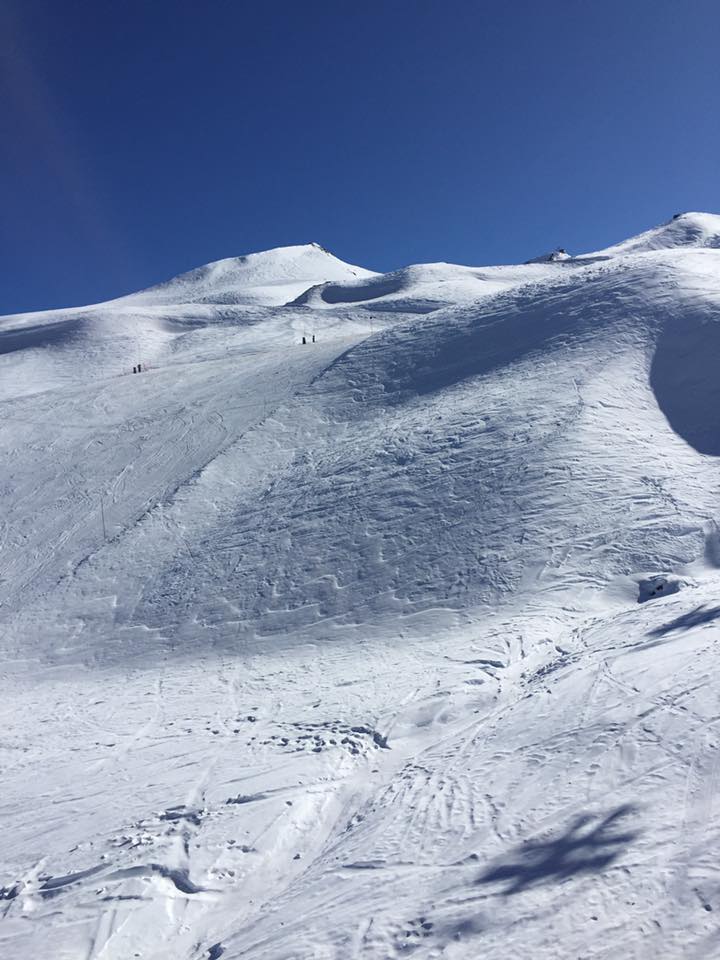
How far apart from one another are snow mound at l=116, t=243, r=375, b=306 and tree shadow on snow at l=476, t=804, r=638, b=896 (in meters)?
50.4

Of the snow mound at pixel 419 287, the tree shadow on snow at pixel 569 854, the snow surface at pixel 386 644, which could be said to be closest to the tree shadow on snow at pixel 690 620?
the snow surface at pixel 386 644

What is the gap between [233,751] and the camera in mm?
8070

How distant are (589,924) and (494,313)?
2040 centimetres

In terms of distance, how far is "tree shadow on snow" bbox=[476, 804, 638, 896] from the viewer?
183 inches

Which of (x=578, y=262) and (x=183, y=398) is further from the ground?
(x=578, y=262)

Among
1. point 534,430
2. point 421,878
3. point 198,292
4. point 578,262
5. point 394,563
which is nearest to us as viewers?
point 421,878

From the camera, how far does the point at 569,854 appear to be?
4801mm

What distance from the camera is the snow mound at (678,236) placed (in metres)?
51.1

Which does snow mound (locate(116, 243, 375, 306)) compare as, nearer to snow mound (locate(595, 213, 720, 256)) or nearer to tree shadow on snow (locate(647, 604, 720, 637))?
snow mound (locate(595, 213, 720, 256))

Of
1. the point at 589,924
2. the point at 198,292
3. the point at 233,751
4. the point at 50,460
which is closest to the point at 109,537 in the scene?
the point at 50,460

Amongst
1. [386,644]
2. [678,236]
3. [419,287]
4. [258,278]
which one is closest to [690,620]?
[386,644]

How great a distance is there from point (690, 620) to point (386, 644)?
4.25m

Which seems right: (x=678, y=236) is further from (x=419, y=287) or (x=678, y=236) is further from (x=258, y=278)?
(x=258, y=278)

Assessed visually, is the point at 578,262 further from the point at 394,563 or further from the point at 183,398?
the point at 394,563
